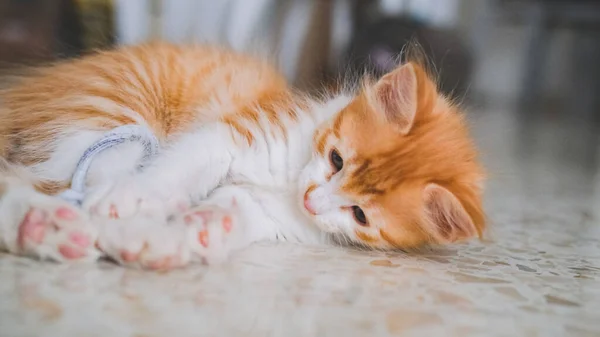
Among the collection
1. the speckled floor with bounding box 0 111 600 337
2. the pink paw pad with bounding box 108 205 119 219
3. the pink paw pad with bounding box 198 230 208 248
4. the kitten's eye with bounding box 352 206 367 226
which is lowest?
the speckled floor with bounding box 0 111 600 337

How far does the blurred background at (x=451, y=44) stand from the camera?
246 cm

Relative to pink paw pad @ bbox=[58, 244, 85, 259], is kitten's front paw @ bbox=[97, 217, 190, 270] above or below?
above

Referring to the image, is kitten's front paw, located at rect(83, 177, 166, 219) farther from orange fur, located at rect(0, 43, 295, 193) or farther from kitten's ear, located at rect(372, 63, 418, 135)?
kitten's ear, located at rect(372, 63, 418, 135)

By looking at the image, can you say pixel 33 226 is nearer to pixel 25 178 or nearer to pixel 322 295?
pixel 25 178

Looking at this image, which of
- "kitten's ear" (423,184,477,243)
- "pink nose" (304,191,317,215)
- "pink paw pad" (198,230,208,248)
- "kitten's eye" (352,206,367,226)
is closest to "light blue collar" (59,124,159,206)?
"pink paw pad" (198,230,208,248)

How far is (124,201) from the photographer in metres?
1.09

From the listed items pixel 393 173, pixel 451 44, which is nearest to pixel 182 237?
pixel 393 173

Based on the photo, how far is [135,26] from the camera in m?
3.01

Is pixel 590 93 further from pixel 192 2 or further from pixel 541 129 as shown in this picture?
pixel 192 2

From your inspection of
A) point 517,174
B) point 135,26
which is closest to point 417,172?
point 517,174

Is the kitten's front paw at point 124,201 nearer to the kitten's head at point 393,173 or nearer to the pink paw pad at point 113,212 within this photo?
the pink paw pad at point 113,212

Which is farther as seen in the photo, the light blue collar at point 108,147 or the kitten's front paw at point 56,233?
the light blue collar at point 108,147

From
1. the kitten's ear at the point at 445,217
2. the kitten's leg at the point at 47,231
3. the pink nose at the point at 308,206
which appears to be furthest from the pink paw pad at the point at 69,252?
the kitten's ear at the point at 445,217

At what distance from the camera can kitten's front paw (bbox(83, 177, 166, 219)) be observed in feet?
3.50
